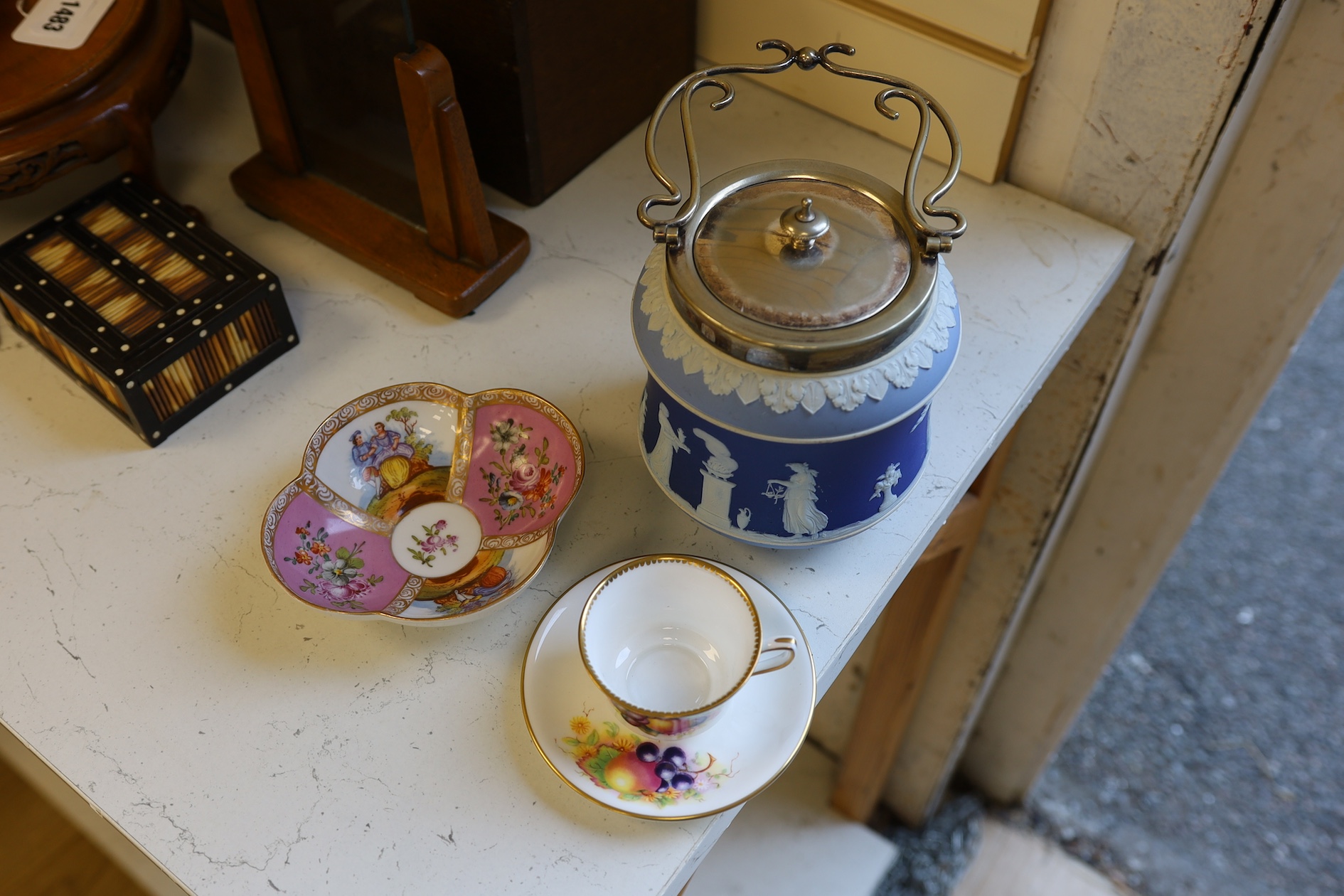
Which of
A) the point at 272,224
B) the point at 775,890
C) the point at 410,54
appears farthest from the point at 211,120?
the point at 775,890

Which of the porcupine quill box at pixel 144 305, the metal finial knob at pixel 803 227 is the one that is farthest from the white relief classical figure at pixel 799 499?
the porcupine quill box at pixel 144 305

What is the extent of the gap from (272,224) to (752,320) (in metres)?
0.52

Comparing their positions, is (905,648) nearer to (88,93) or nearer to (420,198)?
(420,198)

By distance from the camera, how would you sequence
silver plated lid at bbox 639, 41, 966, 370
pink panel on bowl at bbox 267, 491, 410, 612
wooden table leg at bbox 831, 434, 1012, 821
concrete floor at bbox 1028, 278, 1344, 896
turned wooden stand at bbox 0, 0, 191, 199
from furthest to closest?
1. concrete floor at bbox 1028, 278, 1344, 896
2. wooden table leg at bbox 831, 434, 1012, 821
3. turned wooden stand at bbox 0, 0, 191, 199
4. pink panel on bowl at bbox 267, 491, 410, 612
5. silver plated lid at bbox 639, 41, 966, 370

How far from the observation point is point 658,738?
63 centimetres

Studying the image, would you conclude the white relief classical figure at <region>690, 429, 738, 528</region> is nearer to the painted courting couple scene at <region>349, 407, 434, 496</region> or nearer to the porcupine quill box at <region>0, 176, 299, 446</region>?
the painted courting couple scene at <region>349, 407, 434, 496</region>

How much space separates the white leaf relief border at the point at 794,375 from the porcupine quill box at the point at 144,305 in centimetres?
35

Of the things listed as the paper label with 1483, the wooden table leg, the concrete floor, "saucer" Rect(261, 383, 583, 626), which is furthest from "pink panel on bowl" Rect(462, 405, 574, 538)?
the concrete floor

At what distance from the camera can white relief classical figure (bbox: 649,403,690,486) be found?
65cm

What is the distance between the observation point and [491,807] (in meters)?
0.61

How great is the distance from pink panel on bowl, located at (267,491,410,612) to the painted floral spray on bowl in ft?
0.67

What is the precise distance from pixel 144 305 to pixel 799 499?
49 cm

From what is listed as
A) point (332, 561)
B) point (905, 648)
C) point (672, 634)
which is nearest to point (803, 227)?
point (672, 634)

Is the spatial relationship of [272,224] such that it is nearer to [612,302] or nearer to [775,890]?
[612,302]
